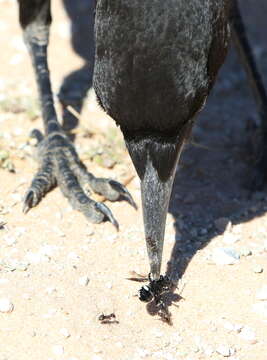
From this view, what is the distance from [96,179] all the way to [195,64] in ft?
5.51

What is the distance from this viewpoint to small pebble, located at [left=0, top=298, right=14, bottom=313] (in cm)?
377

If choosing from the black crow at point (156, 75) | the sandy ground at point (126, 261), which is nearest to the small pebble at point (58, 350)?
the sandy ground at point (126, 261)

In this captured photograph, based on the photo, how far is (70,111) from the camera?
5930 millimetres

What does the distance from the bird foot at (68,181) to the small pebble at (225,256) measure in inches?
24.1

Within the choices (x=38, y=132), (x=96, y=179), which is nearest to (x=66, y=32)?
(x=38, y=132)

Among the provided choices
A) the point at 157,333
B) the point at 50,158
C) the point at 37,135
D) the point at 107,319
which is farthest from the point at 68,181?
the point at 157,333

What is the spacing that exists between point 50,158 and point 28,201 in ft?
1.84

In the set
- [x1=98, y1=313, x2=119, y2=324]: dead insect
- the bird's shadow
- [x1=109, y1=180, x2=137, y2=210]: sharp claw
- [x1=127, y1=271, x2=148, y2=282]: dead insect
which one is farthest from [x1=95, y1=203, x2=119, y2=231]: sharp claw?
[x1=98, y1=313, x2=119, y2=324]: dead insect

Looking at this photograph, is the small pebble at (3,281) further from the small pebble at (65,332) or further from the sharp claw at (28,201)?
the sharp claw at (28,201)

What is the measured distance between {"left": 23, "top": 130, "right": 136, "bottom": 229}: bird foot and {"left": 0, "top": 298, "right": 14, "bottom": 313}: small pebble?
92 cm

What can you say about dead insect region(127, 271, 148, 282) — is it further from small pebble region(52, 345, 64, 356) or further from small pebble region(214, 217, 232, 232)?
small pebble region(214, 217, 232, 232)

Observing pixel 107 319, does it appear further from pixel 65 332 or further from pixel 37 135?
pixel 37 135

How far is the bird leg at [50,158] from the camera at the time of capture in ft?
15.4

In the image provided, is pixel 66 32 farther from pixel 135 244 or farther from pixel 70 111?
pixel 135 244
